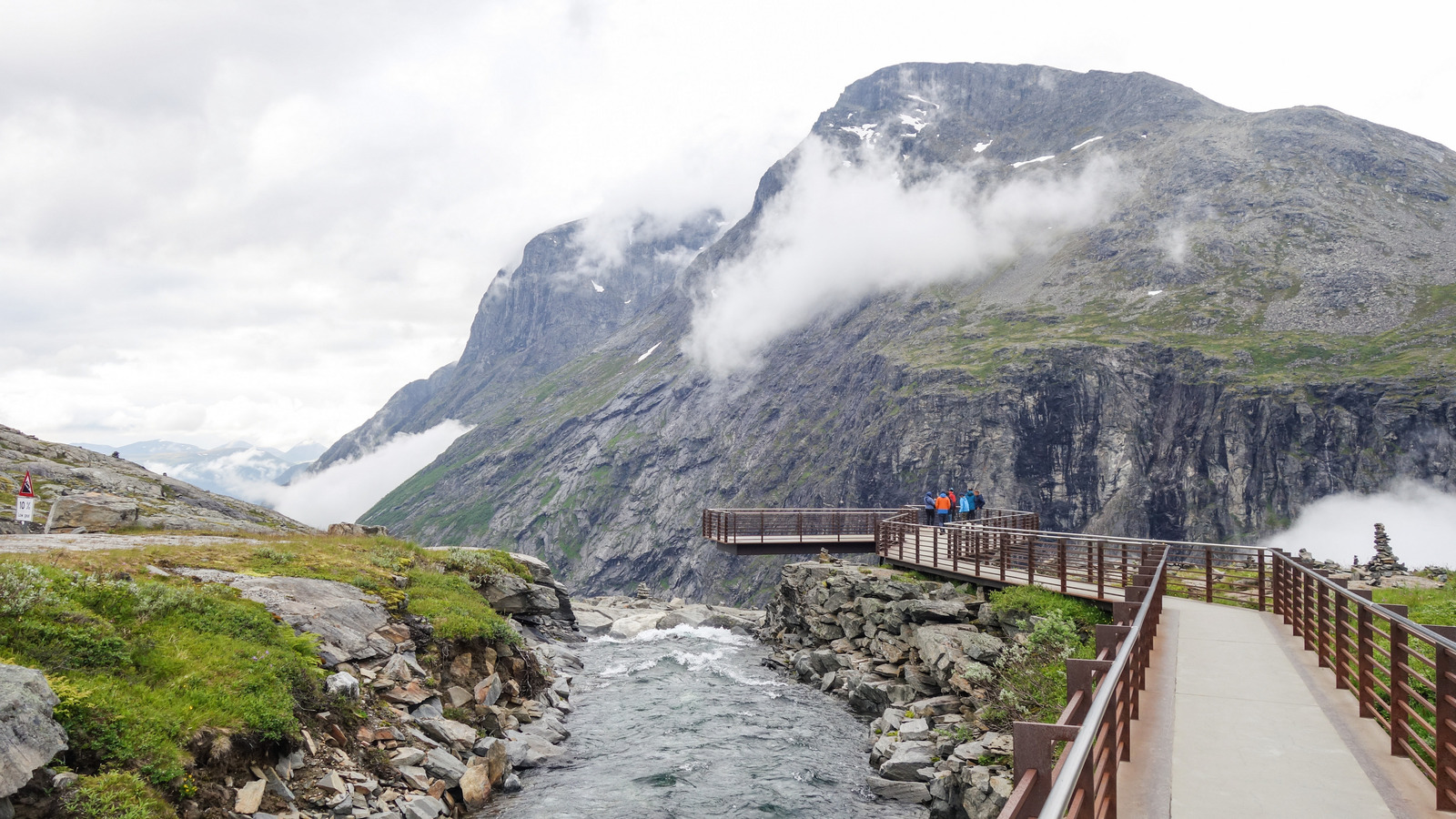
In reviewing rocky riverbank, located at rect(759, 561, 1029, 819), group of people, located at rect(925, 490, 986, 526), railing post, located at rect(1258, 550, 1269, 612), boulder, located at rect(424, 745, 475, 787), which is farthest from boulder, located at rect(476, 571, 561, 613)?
railing post, located at rect(1258, 550, 1269, 612)

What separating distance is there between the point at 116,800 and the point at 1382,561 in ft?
150

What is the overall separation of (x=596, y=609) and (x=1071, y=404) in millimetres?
109073

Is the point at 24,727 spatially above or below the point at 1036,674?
above

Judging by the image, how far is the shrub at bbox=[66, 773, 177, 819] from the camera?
8.48 m

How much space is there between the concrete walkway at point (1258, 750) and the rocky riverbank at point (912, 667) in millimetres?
4774

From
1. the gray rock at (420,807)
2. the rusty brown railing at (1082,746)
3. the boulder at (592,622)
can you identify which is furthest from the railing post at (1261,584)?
the boulder at (592,622)

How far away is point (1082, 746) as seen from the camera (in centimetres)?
432

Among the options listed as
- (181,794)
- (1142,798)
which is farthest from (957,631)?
(181,794)

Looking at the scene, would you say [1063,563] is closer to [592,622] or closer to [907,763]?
[907,763]

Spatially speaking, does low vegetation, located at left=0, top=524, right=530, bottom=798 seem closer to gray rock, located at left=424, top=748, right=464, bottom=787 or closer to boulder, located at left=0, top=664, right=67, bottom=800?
boulder, located at left=0, top=664, right=67, bottom=800

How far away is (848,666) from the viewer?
2870cm

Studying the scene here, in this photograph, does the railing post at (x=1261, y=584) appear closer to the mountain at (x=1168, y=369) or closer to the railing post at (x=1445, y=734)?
the railing post at (x=1445, y=734)

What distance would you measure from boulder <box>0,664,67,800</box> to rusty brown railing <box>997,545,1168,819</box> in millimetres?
10507

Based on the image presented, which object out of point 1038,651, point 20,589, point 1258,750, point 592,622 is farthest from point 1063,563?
point 592,622
